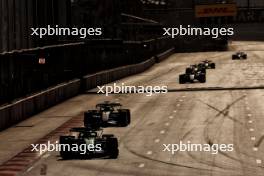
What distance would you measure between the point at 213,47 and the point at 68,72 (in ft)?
332

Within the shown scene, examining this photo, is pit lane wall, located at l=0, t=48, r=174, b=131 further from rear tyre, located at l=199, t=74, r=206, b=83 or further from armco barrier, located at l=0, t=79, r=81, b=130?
rear tyre, located at l=199, t=74, r=206, b=83

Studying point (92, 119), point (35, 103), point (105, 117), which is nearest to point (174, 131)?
point (105, 117)

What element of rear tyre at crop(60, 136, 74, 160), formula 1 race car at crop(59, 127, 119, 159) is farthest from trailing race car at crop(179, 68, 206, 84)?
rear tyre at crop(60, 136, 74, 160)

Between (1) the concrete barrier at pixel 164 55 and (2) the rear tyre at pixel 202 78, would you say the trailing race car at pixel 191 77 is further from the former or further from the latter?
(1) the concrete barrier at pixel 164 55

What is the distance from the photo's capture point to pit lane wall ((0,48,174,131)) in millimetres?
46306

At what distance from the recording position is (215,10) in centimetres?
15400

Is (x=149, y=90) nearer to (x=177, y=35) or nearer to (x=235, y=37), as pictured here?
(x=177, y=35)

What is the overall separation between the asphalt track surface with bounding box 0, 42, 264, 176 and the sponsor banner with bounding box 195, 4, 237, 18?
72479 millimetres

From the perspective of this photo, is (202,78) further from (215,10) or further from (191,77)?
(215,10)

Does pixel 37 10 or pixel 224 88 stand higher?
pixel 37 10

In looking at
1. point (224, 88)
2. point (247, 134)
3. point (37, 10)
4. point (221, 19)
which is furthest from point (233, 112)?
point (221, 19)

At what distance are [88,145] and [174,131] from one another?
10606 mm

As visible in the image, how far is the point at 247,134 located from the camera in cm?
3978

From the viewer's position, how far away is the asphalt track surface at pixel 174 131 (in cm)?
3005
